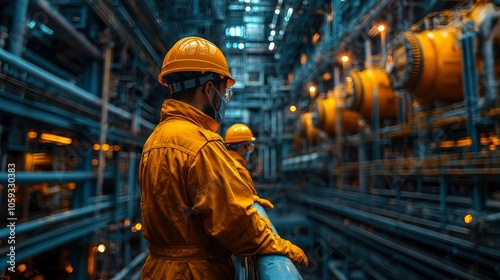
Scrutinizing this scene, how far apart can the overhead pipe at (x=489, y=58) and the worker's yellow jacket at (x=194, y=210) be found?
239cm

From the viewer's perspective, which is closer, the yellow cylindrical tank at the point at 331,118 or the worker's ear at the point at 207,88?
the worker's ear at the point at 207,88

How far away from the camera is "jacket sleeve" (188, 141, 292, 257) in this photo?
0.98m

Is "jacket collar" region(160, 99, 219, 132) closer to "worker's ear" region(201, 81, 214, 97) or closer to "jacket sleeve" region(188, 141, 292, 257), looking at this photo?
"worker's ear" region(201, 81, 214, 97)

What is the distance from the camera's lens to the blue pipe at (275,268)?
2.90ft

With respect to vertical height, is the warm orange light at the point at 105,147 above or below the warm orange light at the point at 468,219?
above

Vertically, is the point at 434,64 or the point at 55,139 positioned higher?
the point at 434,64

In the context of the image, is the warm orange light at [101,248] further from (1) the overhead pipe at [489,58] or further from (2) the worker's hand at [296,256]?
(1) the overhead pipe at [489,58]

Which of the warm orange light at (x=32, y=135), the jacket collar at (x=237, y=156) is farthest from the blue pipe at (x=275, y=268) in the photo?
the warm orange light at (x=32, y=135)

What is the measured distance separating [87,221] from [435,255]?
11.8ft

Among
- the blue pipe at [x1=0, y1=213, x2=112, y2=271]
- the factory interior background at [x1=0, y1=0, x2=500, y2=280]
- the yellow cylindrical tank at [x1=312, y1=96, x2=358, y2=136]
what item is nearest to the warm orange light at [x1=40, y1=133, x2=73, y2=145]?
the factory interior background at [x1=0, y1=0, x2=500, y2=280]

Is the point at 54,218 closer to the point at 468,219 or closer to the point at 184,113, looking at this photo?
the point at 184,113

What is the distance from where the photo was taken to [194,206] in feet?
3.29

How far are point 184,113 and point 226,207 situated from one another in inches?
17.5

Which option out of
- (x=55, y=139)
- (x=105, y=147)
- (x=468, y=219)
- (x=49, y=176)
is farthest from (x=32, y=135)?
(x=468, y=219)
